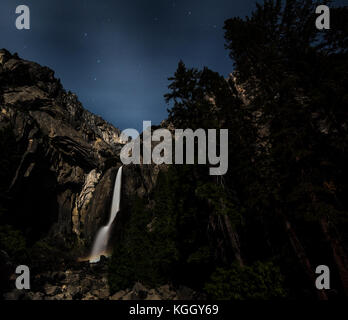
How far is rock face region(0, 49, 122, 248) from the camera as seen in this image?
3112cm

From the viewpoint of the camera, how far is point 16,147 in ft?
92.2

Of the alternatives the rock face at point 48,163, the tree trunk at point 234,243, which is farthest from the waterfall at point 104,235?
the tree trunk at point 234,243

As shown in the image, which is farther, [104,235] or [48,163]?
[104,235]

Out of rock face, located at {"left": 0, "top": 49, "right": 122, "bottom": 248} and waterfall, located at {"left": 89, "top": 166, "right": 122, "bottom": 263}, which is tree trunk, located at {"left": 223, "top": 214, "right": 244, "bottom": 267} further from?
waterfall, located at {"left": 89, "top": 166, "right": 122, "bottom": 263}

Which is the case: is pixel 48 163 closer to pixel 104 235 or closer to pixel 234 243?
pixel 104 235

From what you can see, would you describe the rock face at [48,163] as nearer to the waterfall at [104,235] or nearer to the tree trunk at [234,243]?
the waterfall at [104,235]

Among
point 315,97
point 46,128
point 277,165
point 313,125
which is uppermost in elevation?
point 46,128

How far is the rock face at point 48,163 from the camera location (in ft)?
102

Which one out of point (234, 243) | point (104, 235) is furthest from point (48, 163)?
point (234, 243)

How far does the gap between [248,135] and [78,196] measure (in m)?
41.0

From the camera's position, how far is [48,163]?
35.6 meters
